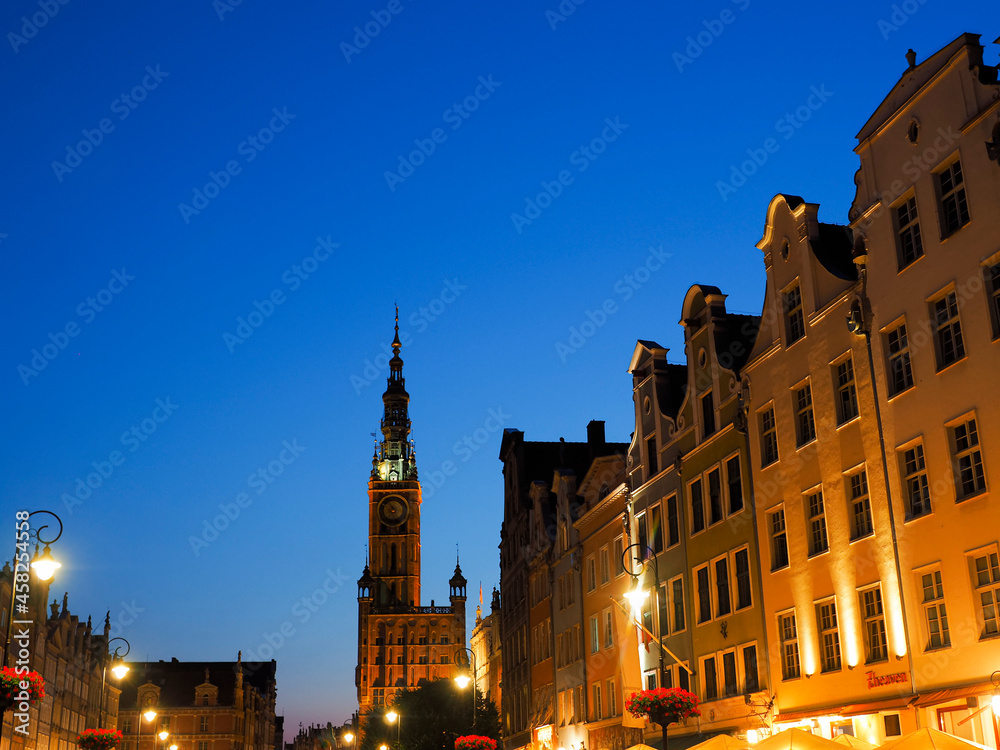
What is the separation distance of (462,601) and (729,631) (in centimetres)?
12855

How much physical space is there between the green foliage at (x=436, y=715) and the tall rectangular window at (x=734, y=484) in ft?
127

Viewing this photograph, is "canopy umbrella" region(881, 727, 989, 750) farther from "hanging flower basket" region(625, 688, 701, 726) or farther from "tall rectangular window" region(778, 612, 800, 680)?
"hanging flower basket" region(625, 688, 701, 726)

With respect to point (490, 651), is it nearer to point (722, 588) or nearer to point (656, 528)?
point (656, 528)

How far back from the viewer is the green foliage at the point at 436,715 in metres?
68.7


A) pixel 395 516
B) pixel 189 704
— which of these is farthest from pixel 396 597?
pixel 189 704

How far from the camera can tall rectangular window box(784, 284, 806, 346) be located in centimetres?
2833

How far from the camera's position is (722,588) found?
31.9 metres

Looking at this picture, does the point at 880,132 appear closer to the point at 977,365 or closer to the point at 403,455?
the point at 977,365

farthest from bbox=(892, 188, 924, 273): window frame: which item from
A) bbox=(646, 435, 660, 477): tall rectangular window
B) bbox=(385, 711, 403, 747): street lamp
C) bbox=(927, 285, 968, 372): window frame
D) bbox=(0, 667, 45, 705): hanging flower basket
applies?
bbox=(385, 711, 403, 747): street lamp

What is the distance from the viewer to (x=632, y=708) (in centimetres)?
2831

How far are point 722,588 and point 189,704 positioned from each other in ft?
350

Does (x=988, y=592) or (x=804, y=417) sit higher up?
(x=804, y=417)

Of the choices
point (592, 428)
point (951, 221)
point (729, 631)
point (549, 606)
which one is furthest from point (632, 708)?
point (592, 428)

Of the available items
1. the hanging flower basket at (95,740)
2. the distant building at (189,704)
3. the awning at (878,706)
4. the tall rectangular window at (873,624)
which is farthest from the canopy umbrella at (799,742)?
the distant building at (189,704)
